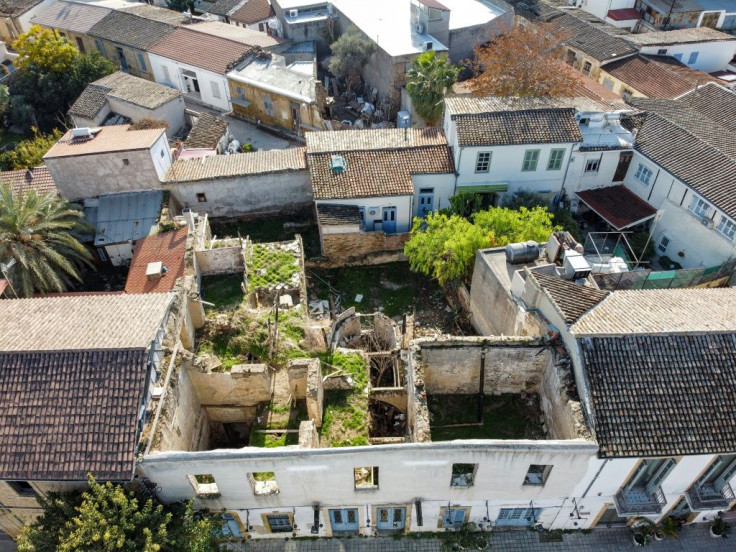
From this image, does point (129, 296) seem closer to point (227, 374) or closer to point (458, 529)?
point (227, 374)

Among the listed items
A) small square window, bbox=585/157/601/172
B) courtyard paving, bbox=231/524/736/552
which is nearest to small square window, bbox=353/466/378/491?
courtyard paving, bbox=231/524/736/552

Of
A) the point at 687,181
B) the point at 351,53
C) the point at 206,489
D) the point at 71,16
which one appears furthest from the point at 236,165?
the point at 71,16

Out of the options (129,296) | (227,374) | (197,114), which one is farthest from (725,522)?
(197,114)

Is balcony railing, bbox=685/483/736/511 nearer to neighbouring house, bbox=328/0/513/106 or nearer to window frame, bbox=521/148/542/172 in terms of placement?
window frame, bbox=521/148/542/172

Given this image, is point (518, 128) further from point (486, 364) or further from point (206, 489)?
point (206, 489)

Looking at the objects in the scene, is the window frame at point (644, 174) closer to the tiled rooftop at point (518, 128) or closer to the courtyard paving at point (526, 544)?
the tiled rooftop at point (518, 128)

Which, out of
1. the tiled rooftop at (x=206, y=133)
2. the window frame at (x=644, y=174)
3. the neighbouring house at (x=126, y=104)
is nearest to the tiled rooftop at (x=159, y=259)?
the tiled rooftop at (x=206, y=133)
